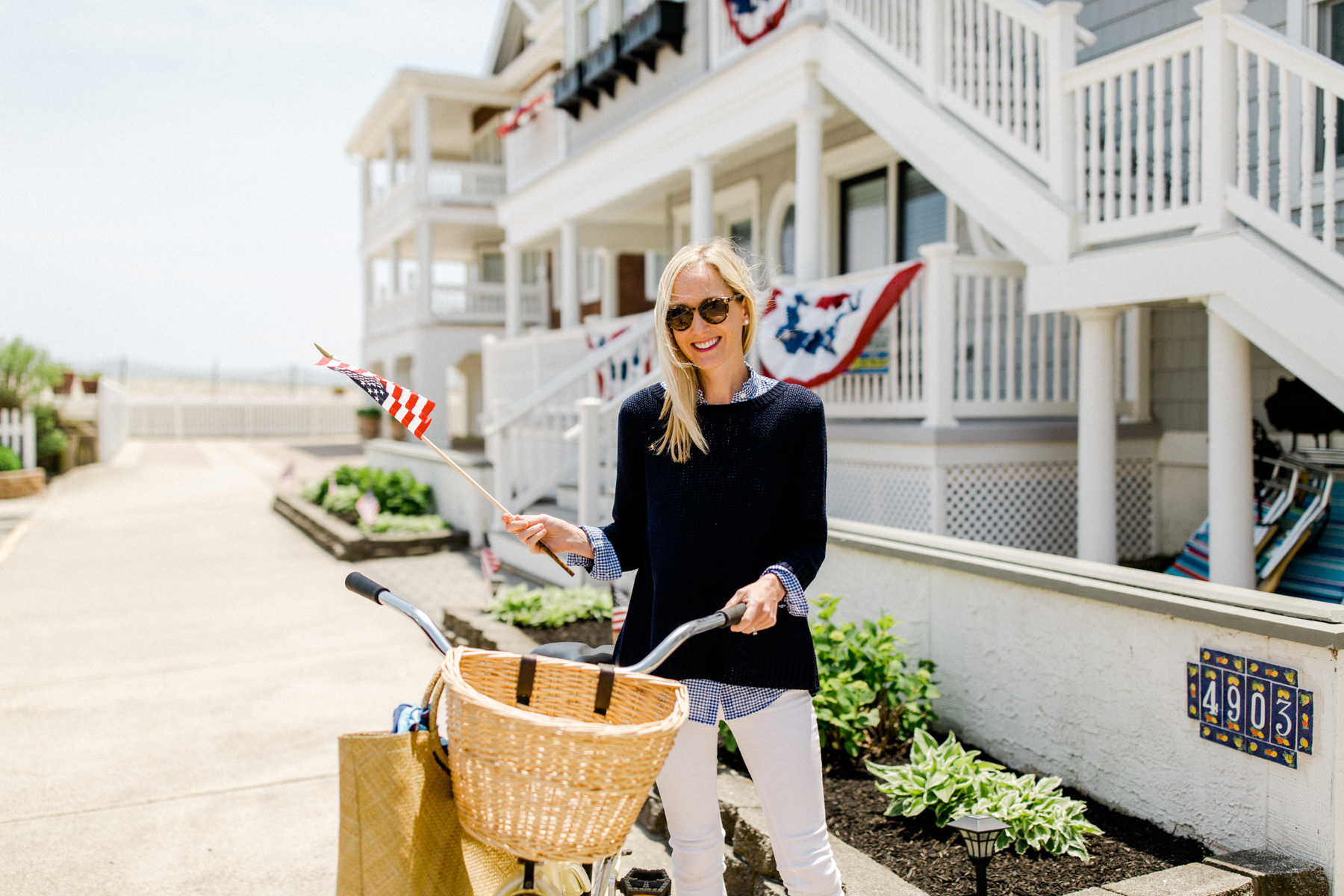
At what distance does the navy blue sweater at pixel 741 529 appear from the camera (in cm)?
230

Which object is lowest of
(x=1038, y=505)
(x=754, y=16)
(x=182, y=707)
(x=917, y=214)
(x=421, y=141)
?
(x=182, y=707)

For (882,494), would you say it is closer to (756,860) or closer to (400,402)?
(756,860)

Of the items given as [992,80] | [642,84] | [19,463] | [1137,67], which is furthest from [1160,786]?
[19,463]

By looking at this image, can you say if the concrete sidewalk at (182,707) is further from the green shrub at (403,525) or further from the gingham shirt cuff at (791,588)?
the gingham shirt cuff at (791,588)

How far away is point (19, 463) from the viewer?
16703 mm

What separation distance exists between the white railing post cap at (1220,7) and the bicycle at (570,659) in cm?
426

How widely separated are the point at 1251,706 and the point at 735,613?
6.48ft

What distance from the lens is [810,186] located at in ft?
26.3

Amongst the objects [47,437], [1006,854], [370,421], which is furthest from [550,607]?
[370,421]

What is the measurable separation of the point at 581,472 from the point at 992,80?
4.16 meters

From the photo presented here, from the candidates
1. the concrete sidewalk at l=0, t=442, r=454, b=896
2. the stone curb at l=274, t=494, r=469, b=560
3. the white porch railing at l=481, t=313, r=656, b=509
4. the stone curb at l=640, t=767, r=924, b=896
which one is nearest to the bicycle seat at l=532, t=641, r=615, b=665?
the stone curb at l=640, t=767, r=924, b=896

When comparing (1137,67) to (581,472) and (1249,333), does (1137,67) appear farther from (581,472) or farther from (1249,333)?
(581,472)

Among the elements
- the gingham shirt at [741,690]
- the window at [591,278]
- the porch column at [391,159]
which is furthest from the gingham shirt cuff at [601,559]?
the porch column at [391,159]

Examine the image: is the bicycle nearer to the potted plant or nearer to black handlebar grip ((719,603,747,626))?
black handlebar grip ((719,603,747,626))
